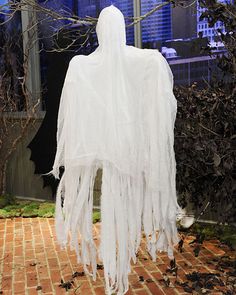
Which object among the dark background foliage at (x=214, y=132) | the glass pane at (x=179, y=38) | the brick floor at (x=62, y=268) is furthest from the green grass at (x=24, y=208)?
the glass pane at (x=179, y=38)

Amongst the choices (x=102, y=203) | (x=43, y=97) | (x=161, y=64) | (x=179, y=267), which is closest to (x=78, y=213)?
(x=102, y=203)

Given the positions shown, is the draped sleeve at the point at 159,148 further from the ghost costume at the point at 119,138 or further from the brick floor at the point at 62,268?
the brick floor at the point at 62,268

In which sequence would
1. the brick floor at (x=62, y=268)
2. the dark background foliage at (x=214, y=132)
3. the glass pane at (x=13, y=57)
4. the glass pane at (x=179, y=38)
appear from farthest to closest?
the glass pane at (x=13, y=57), the glass pane at (x=179, y=38), the brick floor at (x=62, y=268), the dark background foliage at (x=214, y=132)

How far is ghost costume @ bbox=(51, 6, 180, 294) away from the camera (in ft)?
7.54

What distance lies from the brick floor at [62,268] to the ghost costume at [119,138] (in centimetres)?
59

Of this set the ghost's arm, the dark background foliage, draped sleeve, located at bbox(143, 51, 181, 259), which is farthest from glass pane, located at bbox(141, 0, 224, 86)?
the ghost's arm

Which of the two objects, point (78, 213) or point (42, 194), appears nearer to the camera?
point (78, 213)

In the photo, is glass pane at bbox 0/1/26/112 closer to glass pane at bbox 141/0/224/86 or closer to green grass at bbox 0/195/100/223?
green grass at bbox 0/195/100/223

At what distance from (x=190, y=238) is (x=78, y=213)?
1.77 metres

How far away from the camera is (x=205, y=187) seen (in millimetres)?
3229

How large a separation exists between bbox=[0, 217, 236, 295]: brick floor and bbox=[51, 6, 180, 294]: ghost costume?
0.59 meters

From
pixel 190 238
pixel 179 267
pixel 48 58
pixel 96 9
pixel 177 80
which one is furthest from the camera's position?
pixel 48 58

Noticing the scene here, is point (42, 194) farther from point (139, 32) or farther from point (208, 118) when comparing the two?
point (208, 118)

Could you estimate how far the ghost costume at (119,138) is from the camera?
2.30 meters
